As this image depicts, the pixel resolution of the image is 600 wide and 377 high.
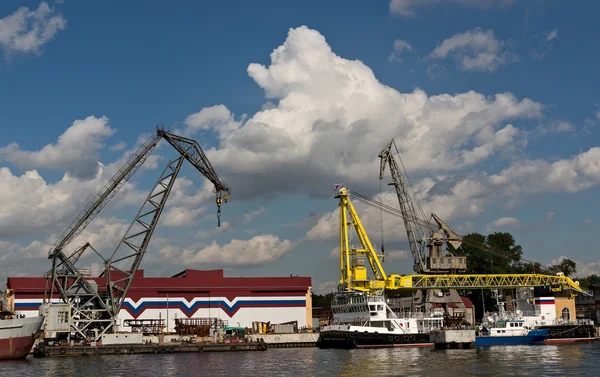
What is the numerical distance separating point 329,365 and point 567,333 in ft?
153

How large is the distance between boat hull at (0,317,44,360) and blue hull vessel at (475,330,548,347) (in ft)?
169

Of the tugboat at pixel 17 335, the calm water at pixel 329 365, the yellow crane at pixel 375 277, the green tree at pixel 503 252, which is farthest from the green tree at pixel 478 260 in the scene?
the tugboat at pixel 17 335

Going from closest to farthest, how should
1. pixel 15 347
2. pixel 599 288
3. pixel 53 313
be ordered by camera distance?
pixel 15 347, pixel 53 313, pixel 599 288

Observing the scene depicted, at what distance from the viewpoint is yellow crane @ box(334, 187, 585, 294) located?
9178 cm

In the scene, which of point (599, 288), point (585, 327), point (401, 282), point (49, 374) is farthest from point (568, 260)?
point (49, 374)

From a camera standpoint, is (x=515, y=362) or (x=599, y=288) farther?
(x=599, y=288)

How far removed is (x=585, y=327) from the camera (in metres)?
91.4

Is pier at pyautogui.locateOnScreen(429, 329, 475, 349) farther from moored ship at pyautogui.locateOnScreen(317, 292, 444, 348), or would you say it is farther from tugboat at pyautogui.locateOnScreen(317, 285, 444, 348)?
moored ship at pyautogui.locateOnScreen(317, 292, 444, 348)

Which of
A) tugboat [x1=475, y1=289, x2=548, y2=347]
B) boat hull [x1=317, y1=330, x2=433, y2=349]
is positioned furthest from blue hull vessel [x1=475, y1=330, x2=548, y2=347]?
boat hull [x1=317, y1=330, x2=433, y2=349]

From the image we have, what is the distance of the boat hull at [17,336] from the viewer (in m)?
65.8

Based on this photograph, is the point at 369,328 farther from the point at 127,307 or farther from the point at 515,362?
the point at 127,307

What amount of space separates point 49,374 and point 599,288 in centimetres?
11933

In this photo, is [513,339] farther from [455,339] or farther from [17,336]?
[17,336]

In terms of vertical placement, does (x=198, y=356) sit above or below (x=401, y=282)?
below
